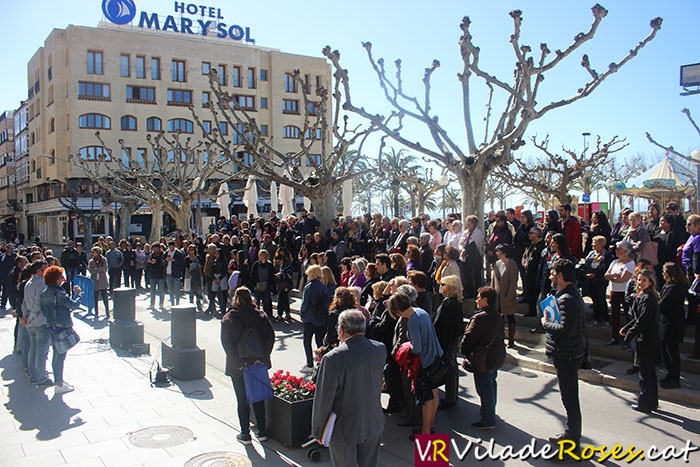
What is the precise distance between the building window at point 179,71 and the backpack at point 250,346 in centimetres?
5258

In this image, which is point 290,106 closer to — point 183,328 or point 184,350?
point 183,328

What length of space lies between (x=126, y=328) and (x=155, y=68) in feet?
156

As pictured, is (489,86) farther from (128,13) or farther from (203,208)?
(128,13)

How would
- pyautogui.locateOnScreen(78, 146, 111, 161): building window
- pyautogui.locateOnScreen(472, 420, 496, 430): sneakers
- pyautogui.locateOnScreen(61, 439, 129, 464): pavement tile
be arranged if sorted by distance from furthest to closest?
1. pyautogui.locateOnScreen(78, 146, 111, 161): building window
2. pyautogui.locateOnScreen(472, 420, 496, 430): sneakers
3. pyautogui.locateOnScreen(61, 439, 129, 464): pavement tile

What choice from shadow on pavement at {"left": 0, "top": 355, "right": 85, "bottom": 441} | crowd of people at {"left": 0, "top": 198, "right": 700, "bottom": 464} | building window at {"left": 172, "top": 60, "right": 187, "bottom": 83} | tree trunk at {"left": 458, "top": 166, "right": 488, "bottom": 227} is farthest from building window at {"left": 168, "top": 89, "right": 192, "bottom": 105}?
shadow on pavement at {"left": 0, "top": 355, "right": 85, "bottom": 441}

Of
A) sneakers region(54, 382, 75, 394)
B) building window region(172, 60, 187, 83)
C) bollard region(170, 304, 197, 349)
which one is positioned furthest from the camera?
building window region(172, 60, 187, 83)

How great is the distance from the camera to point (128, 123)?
52.4 meters

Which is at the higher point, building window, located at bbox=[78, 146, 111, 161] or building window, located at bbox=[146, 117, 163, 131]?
building window, located at bbox=[146, 117, 163, 131]

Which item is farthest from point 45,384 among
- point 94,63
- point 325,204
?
point 94,63

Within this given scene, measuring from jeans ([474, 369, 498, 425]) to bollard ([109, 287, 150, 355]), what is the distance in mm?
7167

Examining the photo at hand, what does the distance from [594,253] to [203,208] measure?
4767 cm

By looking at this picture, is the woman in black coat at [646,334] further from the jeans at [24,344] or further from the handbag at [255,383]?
the jeans at [24,344]

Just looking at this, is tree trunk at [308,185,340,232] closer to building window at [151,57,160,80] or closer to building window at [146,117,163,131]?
building window at [146,117,163,131]

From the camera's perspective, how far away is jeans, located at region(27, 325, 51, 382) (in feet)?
28.7
